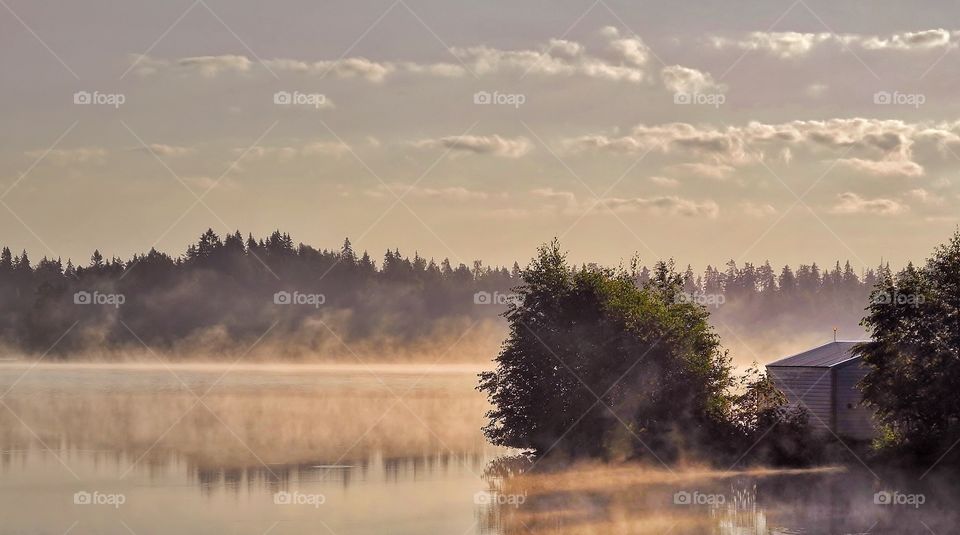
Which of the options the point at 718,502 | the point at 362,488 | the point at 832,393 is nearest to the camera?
the point at 718,502

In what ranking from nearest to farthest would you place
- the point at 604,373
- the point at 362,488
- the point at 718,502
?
the point at 718,502, the point at 362,488, the point at 604,373

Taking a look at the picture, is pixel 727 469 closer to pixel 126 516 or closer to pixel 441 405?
pixel 126 516

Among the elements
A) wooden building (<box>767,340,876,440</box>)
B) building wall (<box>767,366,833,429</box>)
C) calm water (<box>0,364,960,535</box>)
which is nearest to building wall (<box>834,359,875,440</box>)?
wooden building (<box>767,340,876,440</box>)

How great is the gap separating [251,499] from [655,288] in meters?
31.1

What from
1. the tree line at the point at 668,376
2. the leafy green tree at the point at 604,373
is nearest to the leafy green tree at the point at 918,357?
the tree line at the point at 668,376

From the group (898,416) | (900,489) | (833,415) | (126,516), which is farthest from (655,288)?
(126,516)

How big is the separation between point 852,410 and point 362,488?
1012 inches

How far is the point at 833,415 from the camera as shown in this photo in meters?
64.4

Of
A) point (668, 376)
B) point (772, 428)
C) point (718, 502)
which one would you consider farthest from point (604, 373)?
point (718, 502)

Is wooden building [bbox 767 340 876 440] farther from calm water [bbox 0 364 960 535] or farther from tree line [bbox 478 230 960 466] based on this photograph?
calm water [bbox 0 364 960 535]

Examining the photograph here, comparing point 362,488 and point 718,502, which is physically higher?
point 362,488

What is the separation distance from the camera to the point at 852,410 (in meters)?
64.1

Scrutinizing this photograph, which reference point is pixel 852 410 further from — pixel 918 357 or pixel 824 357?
pixel 918 357

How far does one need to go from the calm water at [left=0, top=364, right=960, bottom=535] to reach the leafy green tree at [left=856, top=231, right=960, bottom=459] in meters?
2.64
